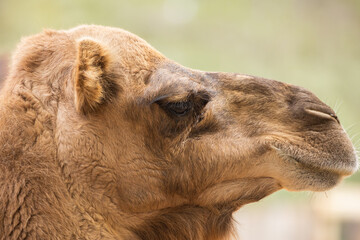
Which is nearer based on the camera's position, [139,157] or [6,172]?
[6,172]

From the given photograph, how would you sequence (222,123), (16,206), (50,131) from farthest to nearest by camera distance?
1. (222,123)
2. (50,131)
3. (16,206)

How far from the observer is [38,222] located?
2820 mm

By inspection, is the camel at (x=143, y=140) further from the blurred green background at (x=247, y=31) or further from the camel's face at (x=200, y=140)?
the blurred green background at (x=247, y=31)

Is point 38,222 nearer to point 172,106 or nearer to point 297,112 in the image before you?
point 172,106

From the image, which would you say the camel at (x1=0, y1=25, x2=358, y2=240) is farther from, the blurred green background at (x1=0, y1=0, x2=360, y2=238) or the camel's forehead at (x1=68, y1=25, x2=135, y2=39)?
the blurred green background at (x1=0, y1=0, x2=360, y2=238)

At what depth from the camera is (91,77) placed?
2.97 metres

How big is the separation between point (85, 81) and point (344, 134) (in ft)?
4.50

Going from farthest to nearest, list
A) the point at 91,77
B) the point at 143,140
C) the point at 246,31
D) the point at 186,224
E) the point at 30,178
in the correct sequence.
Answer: the point at 246,31 < the point at 186,224 < the point at 143,140 < the point at 91,77 < the point at 30,178

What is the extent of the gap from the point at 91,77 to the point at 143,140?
1.37 feet

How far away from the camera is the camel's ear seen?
2.97 meters

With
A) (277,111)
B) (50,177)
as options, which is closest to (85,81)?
(50,177)

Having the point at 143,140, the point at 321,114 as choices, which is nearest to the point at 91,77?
the point at 143,140

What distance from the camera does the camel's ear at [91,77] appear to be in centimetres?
297

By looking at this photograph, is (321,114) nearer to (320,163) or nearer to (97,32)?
(320,163)
